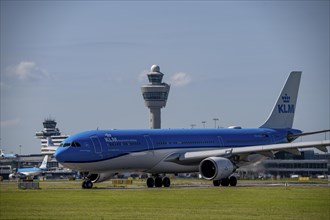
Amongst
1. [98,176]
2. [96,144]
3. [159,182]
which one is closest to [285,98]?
[159,182]

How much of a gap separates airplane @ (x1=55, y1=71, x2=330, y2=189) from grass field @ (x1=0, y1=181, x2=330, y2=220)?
1285 cm

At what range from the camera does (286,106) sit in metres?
87.1

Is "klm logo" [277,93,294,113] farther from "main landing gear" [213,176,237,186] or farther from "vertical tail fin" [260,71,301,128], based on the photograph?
"main landing gear" [213,176,237,186]

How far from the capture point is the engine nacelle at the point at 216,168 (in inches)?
2773

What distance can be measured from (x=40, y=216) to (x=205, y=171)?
35.7 meters

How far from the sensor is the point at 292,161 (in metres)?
117

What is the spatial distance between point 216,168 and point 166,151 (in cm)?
548

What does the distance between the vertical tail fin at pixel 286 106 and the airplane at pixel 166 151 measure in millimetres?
4218

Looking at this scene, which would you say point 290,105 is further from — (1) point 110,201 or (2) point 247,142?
(1) point 110,201

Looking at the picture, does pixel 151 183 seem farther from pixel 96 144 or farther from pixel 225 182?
pixel 96 144

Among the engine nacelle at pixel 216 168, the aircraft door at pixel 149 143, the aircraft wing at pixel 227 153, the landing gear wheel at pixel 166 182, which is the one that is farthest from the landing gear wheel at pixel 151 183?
the engine nacelle at pixel 216 168

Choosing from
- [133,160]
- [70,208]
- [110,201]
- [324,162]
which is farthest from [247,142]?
[324,162]

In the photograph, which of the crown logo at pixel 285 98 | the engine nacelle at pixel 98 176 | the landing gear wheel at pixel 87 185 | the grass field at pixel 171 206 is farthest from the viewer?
the crown logo at pixel 285 98

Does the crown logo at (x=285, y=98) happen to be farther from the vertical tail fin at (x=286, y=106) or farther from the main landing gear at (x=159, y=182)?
the main landing gear at (x=159, y=182)
